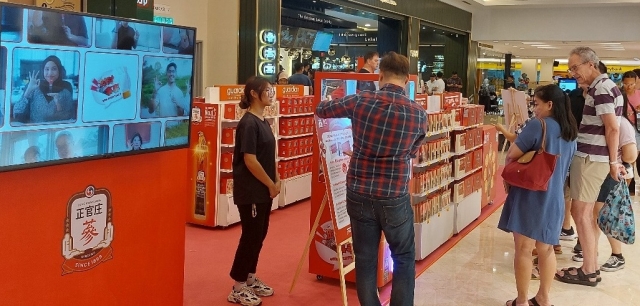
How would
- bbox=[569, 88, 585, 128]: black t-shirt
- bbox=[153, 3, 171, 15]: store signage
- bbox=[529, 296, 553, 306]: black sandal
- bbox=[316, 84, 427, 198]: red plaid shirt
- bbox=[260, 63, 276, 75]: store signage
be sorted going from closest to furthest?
bbox=[316, 84, 427, 198]: red plaid shirt
bbox=[529, 296, 553, 306]: black sandal
bbox=[569, 88, 585, 128]: black t-shirt
bbox=[153, 3, 171, 15]: store signage
bbox=[260, 63, 276, 75]: store signage

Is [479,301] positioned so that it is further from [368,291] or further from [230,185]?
[230,185]

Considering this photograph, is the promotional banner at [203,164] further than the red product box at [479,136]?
No

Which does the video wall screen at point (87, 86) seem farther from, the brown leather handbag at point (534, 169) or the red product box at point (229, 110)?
the red product box at point (229, 110)

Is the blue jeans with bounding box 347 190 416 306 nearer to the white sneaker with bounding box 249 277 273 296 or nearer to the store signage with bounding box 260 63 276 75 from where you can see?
the white sneaker with bounding box 249 277 273 296

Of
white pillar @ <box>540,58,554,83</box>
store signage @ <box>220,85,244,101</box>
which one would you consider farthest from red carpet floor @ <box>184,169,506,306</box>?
white pillar @ <box>540,58,554,83</box>

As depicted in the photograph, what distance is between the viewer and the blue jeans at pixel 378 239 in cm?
335

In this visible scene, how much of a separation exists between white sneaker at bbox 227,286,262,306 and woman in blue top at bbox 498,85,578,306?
1851 mm

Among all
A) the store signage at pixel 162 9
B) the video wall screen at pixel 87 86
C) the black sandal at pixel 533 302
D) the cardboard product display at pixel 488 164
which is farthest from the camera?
the store signage at pixel 162 9

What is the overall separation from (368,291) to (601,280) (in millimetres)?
2726

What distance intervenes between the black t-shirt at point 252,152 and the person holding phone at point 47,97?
1427 mm

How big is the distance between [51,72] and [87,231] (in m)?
0.83

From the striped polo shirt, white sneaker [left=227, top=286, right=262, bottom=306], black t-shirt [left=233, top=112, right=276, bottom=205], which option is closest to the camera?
black t-shirt [left=233, top=112, right=276, bottom=205]

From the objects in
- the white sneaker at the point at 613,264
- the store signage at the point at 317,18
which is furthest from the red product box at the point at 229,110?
the store signage at the point at 317,18

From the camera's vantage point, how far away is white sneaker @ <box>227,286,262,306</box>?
13.8 ft
